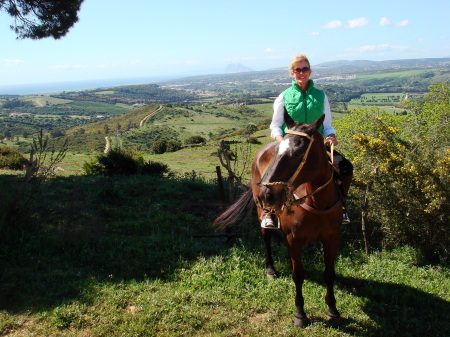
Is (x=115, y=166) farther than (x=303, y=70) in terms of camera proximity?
Yes

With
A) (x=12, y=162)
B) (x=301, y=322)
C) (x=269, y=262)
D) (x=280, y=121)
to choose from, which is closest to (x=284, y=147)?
(x=280, y=121)

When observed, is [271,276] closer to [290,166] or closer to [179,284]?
[179,284]

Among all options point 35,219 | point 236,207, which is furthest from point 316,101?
point 35,219

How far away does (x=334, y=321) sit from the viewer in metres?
3.93

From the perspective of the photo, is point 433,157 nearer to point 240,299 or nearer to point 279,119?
point 279,119

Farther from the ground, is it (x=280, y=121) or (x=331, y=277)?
(x=280, y=121)

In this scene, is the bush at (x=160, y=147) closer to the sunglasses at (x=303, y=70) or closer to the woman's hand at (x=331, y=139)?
the sunglasses at (x=303, y=70)

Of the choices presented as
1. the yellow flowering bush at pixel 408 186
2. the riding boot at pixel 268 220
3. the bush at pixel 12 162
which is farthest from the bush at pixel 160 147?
the riding boot at pixel 268 220

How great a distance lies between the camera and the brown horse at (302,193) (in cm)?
285

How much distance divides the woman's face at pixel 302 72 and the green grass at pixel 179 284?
2.93 metres

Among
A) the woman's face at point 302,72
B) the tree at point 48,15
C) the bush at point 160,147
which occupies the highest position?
the tree at point 48,15

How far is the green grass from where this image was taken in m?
3.75

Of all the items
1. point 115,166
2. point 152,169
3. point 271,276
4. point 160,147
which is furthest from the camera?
point 160,147

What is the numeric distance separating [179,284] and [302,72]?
11.1ft
